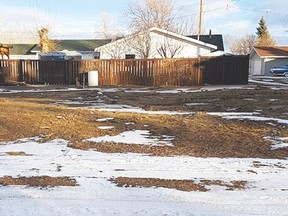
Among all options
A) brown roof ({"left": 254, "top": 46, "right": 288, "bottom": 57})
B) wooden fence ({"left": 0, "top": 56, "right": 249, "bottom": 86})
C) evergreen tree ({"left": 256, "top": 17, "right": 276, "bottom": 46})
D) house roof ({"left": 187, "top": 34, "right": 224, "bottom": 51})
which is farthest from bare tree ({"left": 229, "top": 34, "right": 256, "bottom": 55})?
wooden fence ({"left": 0, "top": 56, "right": 249, "bottom": 86})

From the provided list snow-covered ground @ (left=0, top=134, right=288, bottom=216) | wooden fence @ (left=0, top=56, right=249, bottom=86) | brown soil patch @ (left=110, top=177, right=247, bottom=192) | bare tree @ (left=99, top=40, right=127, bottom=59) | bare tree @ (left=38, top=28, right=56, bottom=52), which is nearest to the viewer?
snow-covered ground @ (left=0, top=134, right=288, bottom=216)

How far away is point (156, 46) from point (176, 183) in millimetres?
28618

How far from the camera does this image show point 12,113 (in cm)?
984

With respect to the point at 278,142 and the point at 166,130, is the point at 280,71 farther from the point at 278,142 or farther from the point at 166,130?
the point at 278,142

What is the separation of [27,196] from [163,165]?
2.12m

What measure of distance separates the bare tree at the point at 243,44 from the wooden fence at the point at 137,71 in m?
54.6

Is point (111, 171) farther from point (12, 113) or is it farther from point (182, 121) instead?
point (12, 113)

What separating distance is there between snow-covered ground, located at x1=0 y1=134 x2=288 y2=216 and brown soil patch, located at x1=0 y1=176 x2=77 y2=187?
0.13 meters

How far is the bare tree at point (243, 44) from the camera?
77.6 meters

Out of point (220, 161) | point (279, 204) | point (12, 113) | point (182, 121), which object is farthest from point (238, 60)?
point (279, 204)

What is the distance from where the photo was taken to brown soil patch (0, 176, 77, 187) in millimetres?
4457

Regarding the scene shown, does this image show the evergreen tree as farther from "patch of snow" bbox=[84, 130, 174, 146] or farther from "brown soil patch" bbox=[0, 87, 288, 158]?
"patch of snow" bbox=[84, 130, 174, 146]

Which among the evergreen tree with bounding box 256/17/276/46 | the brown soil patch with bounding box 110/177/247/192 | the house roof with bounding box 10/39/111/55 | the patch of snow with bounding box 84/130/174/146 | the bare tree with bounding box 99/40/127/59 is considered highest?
the evergreen tree with bounding box 256/17/276/46

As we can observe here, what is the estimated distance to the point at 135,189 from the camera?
4.31m
